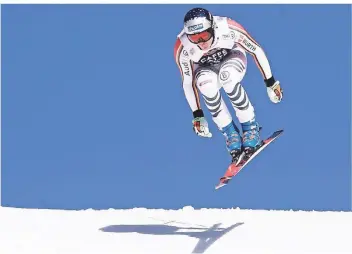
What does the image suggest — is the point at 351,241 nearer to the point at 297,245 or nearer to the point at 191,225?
the point at 297,245

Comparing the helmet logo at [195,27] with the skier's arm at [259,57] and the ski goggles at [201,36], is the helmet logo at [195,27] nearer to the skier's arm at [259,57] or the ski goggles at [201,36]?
the ski goggles at [201,36]

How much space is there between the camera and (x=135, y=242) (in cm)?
1137

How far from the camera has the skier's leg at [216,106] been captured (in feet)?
33.5

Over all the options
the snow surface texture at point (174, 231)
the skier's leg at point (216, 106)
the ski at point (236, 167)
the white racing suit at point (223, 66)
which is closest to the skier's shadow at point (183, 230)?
the snow surface texture at point (174, 231)

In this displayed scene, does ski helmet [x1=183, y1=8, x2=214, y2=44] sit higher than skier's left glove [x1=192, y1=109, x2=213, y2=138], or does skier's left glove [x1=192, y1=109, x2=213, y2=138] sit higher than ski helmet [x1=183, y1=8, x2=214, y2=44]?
ski helmet [x1=183, y1=8, x2=214, y2=44]

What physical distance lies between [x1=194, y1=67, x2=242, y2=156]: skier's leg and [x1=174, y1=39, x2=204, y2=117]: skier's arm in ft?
0.49

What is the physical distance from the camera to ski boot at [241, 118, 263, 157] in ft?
34.1

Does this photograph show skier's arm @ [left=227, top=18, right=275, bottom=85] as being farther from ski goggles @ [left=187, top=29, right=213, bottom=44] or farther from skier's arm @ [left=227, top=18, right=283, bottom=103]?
ski goggles @ [left=187, top=29, right=213, bottom=44]

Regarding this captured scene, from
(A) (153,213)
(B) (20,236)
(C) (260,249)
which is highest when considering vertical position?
(A) (153,213)

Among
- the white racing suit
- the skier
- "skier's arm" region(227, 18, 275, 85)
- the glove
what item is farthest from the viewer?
the glove

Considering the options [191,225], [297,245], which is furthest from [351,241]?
[191,225]

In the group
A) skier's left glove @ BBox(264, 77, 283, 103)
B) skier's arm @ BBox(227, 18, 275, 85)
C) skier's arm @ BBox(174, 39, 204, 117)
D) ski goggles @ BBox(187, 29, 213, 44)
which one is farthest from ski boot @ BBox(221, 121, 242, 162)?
ski goggles @ BBox(187, 29, 213, 44)

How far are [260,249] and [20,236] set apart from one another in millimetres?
3764

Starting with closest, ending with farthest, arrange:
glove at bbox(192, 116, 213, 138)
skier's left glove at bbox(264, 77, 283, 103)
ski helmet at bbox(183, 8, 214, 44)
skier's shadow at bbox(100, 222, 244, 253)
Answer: ski helmet at bbox(183, 8, 214, 44) → skier's left glove at bbox(264, 77, 283, 103) → glove at bbox(192, 116, 213, 138) → skier's shadow at bbox(100, 222, 244, 253)
